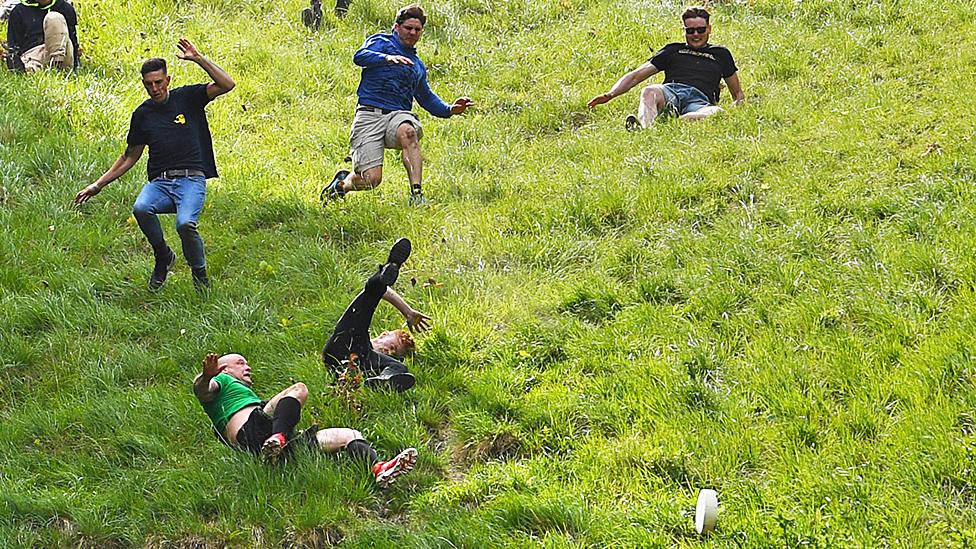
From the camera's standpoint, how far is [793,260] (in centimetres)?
571

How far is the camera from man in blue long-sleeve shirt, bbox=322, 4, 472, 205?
7973 millimetres

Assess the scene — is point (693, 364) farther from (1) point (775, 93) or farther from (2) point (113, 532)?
(1) point (775, 93)

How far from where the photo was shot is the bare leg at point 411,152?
26.0ft

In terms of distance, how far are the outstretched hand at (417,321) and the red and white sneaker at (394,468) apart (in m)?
1.22

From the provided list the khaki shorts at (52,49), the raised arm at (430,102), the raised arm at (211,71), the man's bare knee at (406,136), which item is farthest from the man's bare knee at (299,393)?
the khaki shorts at (52,49)

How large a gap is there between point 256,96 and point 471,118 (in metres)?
2.65

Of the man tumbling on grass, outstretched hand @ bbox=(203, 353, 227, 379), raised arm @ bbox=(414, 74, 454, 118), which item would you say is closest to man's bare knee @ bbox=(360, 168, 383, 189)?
raised arm @ bbox=(414, 74, 454, 118)

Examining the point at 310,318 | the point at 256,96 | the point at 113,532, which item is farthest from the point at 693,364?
the point at 256,96

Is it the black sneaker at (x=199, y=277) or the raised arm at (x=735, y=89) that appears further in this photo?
the raised arm at (x=735, y=89)

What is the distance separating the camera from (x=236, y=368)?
500cm

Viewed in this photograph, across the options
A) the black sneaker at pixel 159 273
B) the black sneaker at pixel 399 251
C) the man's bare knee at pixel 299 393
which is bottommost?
the black sneaker at pixel 159 273

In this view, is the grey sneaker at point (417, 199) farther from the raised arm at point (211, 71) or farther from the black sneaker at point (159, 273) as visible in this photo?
the black sneaker at point (159, 273)

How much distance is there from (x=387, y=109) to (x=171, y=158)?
218cm

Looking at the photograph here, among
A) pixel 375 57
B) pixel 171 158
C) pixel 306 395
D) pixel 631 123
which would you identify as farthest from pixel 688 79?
pixel 306 395
